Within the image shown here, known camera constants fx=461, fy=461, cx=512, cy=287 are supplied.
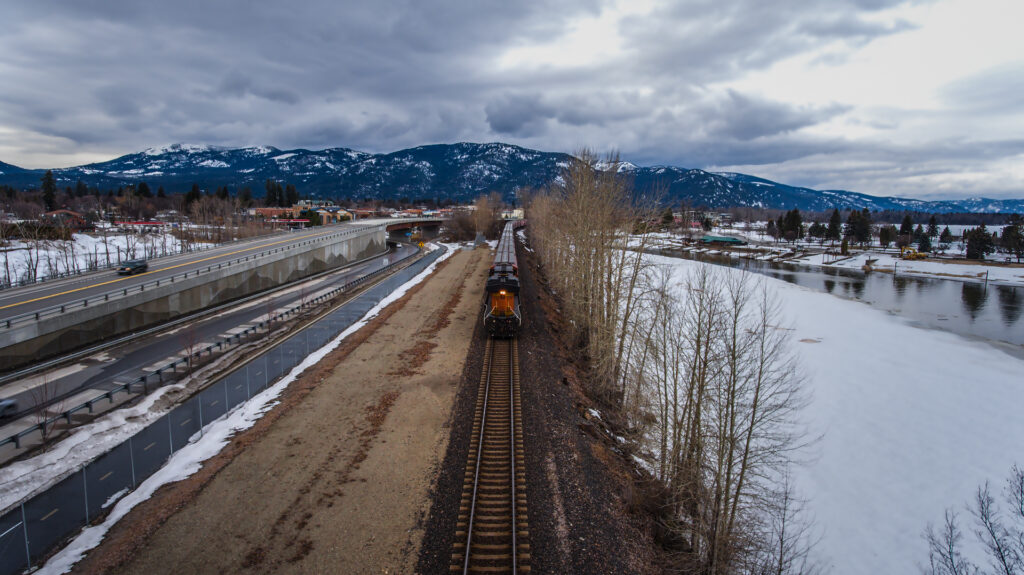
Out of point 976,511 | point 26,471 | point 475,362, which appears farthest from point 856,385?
point 26,471

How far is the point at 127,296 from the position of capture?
31.8 metres

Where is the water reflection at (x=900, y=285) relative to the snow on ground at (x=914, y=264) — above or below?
below

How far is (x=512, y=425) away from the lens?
1728 cm

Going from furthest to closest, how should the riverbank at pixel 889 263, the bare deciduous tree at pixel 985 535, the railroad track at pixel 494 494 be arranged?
the riverbank at pixel 889 263 < the bare deciduous tree at pixel 985 535 < the railroad track at pixel 494 494

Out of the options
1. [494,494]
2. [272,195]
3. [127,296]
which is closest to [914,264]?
[494,494]

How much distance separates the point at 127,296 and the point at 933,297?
8796 cm

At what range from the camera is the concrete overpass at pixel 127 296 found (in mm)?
25953

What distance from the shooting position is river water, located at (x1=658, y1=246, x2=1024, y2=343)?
4534 centimetres

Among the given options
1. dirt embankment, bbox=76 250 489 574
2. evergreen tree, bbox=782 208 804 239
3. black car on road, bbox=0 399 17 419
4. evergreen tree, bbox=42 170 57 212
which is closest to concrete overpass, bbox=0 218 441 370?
black car on road, bbox=0 399 17 419

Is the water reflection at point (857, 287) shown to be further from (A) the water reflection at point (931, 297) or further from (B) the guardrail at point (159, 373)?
(B) the guardrail at point (159, 373)

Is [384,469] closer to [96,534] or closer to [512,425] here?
[512,425]

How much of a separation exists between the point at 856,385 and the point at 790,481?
14117 mm

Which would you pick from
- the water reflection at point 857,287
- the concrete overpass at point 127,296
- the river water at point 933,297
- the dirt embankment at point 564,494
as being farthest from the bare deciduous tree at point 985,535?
the water reflection at point 857,287

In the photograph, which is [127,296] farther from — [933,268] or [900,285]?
[933,268]
